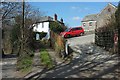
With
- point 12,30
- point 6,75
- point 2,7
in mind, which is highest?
point 2,7

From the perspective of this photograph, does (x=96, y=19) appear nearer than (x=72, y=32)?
No

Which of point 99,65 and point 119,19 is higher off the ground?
point 119,19

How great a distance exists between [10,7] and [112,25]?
1411cm

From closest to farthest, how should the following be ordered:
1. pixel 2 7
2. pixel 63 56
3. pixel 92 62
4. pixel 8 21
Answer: pixel 92 62 < pixel 63 56 < pixel 2 7 < pixel 8 21

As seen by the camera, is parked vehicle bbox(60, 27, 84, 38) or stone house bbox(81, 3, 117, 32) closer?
parked vehicle bbox(60, 27, 84, 38)

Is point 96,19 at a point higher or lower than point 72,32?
higher

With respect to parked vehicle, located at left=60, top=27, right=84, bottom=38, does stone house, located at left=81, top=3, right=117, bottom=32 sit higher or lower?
higher

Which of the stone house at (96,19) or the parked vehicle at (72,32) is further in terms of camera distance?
the stone house at (96,19)

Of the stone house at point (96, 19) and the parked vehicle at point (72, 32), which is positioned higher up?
the stone house at point (96, 19)

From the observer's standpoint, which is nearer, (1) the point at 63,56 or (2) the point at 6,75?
(2) the point at 6,75

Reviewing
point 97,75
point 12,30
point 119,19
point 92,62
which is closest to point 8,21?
point 12,30

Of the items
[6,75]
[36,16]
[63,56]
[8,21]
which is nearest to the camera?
[6,75]

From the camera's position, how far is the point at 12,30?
37.9 meters

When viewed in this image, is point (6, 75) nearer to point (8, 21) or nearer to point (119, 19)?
point (119, 19)
